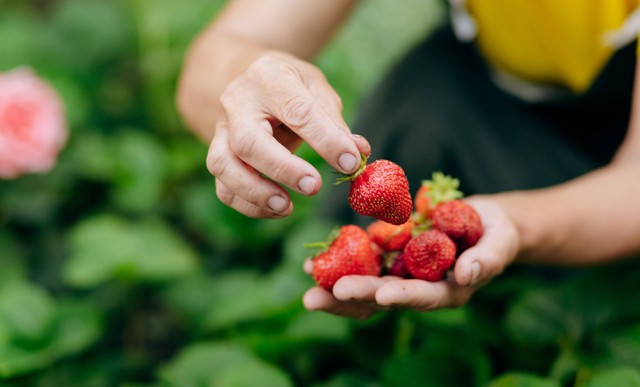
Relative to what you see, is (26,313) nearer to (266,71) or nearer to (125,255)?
(125,255)

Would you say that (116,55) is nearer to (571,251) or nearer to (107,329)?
(107,329)

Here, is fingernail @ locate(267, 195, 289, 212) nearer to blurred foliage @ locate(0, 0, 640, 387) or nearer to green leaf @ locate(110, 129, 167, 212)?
blurred foliage @ locate(0, 0, 640, 387)

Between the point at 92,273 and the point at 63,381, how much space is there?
0.56 feet

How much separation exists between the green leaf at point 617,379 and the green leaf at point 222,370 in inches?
14.4

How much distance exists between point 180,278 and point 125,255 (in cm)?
14

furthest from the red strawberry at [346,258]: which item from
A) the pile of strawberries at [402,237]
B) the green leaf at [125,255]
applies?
the green leaf at [125,255]

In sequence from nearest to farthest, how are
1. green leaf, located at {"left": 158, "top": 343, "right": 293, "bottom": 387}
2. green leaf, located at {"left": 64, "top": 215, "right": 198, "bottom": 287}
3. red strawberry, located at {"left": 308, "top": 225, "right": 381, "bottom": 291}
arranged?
red strawberry, located at {"left": 308, "top": 225, "right": 381, "bottom": 291}, green leaf, located at {"left": 158, "top": 343, "right": 293, "bottom": 387}, green leaf, located at {"left": 64, "top": 215, "right": 198, "bottom": 287}

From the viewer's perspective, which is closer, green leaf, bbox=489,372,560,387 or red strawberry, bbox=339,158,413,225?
red strawberry, bbox=339,158,413,225

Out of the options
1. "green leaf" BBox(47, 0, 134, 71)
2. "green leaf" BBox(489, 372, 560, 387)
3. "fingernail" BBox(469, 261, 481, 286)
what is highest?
"green leaf" BBox(47, 0, 134, 71)

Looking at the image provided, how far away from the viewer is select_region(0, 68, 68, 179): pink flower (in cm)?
119

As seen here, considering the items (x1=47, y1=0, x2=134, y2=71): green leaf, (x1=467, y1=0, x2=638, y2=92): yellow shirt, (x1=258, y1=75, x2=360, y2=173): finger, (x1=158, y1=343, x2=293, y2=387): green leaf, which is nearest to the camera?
(x1=258, y1=75, x2=360, y2=173): finger

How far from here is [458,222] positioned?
27.0 inches

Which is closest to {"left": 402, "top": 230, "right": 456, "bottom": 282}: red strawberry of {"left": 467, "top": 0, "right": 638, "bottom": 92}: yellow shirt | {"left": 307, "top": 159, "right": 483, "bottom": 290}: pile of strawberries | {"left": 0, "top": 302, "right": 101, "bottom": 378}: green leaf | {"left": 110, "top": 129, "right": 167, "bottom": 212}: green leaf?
{"left": 307, "top": 159, "right": 483, "bottom": 290}: pile of strawberries

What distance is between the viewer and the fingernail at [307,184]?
59 cm
